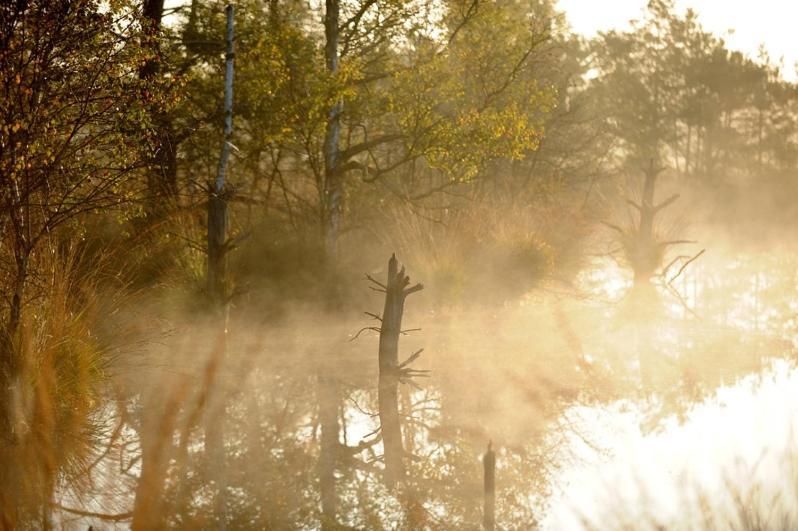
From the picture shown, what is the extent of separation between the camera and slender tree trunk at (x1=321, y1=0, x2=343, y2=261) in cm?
1612

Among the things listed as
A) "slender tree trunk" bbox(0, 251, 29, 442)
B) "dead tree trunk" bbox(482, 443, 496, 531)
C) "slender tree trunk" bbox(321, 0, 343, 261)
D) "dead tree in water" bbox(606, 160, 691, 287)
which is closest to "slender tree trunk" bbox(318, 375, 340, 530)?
"dead tree trunk" bbox(482, 443, 496, 531)

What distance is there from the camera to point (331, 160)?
16438mm

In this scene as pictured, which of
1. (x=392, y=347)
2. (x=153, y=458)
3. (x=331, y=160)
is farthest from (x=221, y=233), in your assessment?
(x=153, y=458)

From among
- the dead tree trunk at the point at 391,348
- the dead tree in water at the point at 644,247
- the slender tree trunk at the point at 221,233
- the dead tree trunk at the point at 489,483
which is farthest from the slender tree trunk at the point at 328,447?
the dead tree in water at the point at 644,247

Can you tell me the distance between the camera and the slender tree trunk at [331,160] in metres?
16.1

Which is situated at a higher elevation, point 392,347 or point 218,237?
point 218,237

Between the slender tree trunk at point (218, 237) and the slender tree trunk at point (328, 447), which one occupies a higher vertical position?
the slender tree trunk at point (218, 237)

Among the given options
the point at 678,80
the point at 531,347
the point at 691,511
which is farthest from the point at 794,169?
the point at 691,511

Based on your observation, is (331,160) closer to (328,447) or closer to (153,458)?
(328,447)

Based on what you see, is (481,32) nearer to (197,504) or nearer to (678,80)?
(197,504)

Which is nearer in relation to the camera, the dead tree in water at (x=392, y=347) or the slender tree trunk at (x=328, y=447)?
the slender tree trunk at (x=328, y=447)

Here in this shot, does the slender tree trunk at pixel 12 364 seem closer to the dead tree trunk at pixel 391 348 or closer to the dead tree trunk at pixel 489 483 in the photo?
the dead tree trunk at pixel 391 348

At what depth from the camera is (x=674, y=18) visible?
146 feet

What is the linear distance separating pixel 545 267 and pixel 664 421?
814 centimetres
